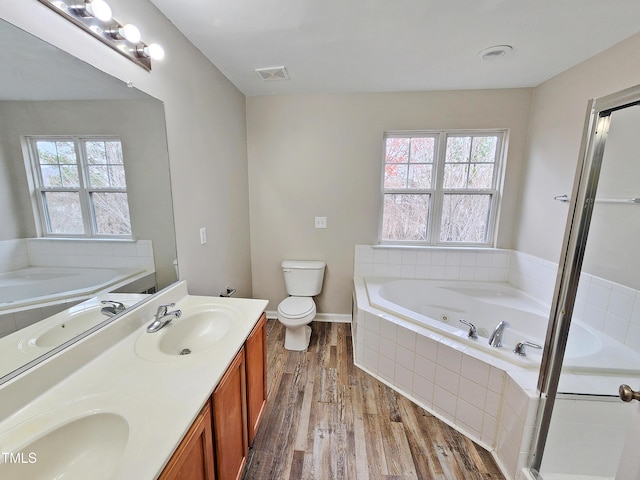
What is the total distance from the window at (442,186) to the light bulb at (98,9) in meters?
2.19

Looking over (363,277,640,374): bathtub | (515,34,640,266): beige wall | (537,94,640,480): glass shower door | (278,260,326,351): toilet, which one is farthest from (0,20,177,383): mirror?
(515,34,640,266): beige wall

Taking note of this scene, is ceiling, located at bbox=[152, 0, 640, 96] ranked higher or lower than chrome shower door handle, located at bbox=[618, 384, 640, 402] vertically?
higher

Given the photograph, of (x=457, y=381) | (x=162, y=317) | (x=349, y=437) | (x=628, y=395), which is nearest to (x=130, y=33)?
(x=162, y=317)

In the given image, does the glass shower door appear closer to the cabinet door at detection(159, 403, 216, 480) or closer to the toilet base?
the cabinet door at detection(159, 403, 216, 480)

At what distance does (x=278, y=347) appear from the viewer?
242 cm

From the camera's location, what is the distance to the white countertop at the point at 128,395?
650mm

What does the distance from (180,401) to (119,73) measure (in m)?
1.38

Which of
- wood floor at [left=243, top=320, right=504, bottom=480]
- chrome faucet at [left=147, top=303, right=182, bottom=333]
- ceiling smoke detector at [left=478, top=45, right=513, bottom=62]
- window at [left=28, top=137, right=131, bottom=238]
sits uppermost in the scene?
ceiling smoke detector at [left=478, top=45, right=513, bottom=62]

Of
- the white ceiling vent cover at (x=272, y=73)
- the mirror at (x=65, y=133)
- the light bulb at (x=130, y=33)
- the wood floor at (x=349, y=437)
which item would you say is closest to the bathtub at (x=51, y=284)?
the mirror at (x=65, y=133)

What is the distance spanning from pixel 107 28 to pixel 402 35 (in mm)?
1537

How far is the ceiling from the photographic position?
1.34m

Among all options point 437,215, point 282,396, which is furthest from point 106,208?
point 437,215

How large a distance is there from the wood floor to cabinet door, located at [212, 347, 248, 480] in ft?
0.93

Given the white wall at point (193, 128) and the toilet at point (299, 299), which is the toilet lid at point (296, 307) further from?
the white wall at point (193, 128)
